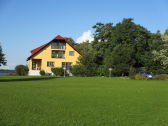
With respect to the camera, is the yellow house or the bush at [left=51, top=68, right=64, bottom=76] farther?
the yellow house

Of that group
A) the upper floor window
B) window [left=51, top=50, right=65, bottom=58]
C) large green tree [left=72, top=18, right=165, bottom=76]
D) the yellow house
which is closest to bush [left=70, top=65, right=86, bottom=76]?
large green tree [left=72, top=18, right=165, bottom=76]

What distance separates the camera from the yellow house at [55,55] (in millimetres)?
67562

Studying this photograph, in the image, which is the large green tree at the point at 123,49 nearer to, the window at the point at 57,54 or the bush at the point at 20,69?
the window at the point at 57,54

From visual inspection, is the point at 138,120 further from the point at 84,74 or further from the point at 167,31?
the point at 84,74

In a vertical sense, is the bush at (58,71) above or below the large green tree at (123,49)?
below

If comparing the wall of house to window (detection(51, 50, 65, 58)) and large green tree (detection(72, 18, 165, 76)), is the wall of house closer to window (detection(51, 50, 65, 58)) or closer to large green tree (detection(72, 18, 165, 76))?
window (detection(51, 50, 65, 58))

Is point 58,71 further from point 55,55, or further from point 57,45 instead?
point 57,45

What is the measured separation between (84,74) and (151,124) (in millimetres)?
53061

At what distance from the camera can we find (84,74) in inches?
2404

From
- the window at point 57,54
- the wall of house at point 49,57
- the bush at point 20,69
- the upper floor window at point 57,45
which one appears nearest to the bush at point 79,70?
the wall of house at point 49,57

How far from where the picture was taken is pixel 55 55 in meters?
68.8

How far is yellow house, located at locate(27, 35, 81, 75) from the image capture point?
67562mm

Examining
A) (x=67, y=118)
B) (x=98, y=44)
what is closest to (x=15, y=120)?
(x=67, y=118)

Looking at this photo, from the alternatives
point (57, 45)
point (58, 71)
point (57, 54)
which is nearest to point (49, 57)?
point (57, 54)
